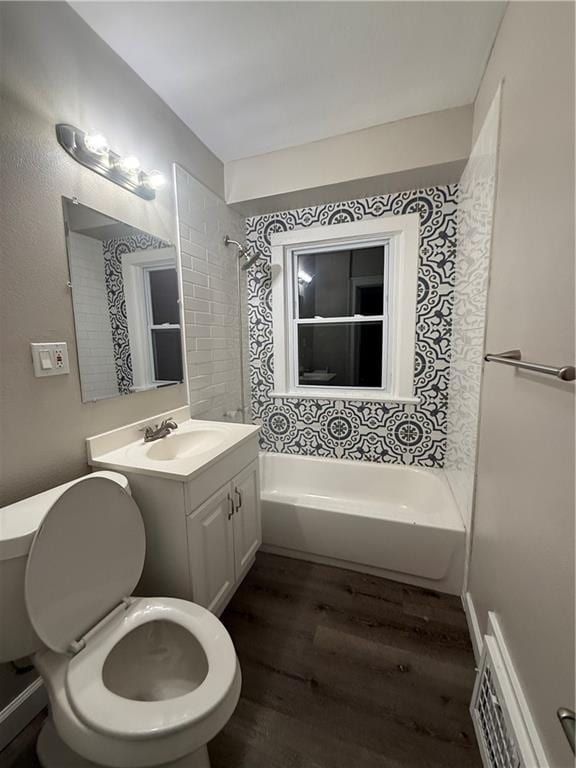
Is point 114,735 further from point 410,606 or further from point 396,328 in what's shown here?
point 396,328

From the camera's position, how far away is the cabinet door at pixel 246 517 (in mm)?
Answer: 1495

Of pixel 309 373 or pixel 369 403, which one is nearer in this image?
pixel 369 403

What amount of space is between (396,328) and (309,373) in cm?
75

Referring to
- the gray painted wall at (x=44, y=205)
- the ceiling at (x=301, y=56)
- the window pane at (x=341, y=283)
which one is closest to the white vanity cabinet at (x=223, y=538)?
the gray painted wall at (x=44, y=205)

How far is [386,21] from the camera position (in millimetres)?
1212

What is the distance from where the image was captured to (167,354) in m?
1.70

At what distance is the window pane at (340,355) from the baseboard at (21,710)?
2.10 m

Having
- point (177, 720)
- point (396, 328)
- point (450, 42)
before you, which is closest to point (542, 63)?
point (450, 42)

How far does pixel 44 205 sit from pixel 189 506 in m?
Answer: 1.19

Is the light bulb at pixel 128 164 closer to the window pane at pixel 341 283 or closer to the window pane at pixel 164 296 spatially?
the window pane at pixel 164 296

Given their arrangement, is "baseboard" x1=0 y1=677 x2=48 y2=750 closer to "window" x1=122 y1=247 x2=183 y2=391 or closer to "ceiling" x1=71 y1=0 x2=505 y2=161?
"window" x1=122 y1=247 x2=183 y2=391

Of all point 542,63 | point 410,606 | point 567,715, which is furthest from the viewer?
point 410,606

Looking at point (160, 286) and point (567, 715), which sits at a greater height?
point (160, 286)

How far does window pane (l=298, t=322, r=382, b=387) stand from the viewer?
236cm
